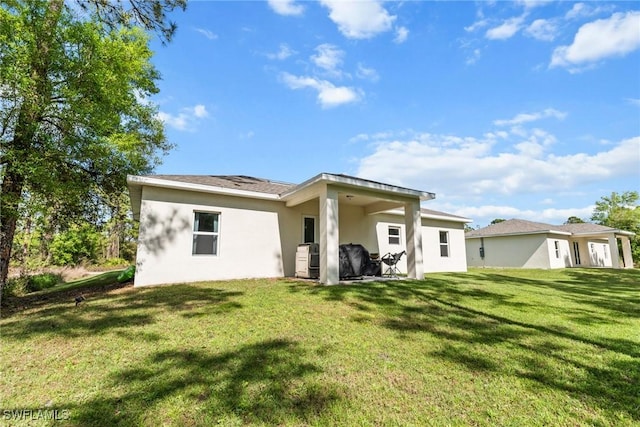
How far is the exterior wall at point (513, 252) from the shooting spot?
19.2 metres

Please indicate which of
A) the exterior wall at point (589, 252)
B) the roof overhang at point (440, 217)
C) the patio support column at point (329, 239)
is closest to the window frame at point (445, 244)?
the roof overhang at point (440, 217)

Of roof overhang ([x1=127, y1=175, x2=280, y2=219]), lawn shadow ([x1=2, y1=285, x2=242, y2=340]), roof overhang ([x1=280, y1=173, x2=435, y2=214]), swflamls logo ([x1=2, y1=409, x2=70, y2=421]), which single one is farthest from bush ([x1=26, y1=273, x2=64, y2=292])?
swflamls logo ([x1=2, y1=409, x2=70, y2=421])

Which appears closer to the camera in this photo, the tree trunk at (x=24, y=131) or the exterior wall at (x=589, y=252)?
the tree trunk at (x=24, y=131)

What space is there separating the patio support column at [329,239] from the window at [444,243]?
8.52 m

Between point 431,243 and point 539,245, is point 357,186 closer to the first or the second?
point 431,243

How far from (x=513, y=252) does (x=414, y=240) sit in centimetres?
1580

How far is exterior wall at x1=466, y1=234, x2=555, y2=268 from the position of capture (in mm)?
19250

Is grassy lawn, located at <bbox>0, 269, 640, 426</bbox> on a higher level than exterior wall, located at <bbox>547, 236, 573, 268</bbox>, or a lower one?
lower

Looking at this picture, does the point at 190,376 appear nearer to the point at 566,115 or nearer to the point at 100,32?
the point at 100,32

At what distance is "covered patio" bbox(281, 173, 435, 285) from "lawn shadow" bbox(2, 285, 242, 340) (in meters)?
2.54

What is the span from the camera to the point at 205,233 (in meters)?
8.53

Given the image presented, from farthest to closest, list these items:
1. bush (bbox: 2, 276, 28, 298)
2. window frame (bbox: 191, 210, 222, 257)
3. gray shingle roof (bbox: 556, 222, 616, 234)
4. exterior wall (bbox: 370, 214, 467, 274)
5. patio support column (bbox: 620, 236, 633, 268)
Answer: patio support column (bbox: 620, 236, 633, 268)
gray shingle roof (bbox: 556, 222, 616, 234)
exterior wall (bbox: 370, 214, 467, 274)
window frame (bbox: 191, 210, 222, 257)
bush (bbox: 2, 276, 28, 298)

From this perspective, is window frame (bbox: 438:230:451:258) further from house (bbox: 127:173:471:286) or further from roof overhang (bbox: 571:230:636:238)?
roof overhang (bbox: 571:230:636:238)

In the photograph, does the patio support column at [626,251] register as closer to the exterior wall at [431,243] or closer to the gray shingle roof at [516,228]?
the gray shingle roof at [516,228]
